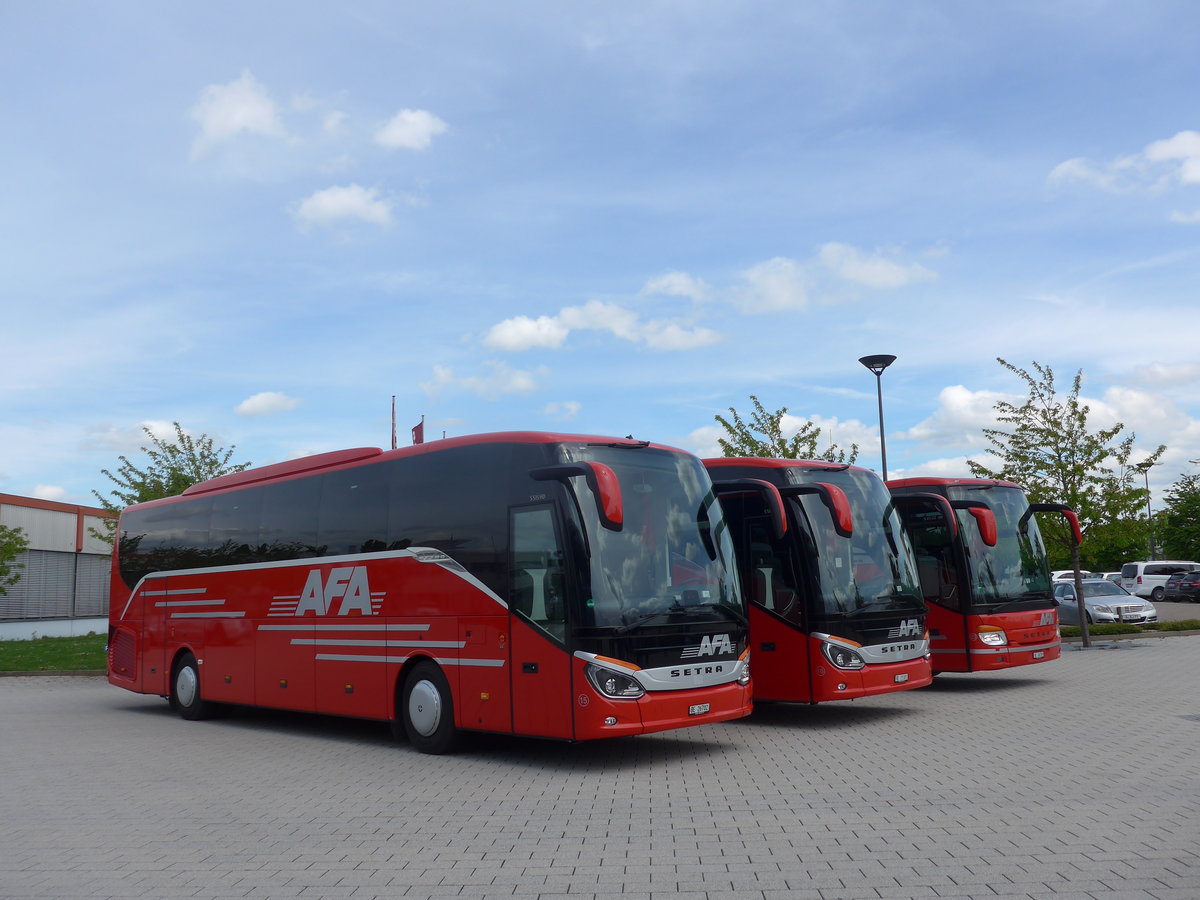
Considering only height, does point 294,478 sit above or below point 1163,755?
above

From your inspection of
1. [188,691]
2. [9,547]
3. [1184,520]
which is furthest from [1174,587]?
[9,547]

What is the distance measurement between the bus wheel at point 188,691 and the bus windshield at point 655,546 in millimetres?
8646

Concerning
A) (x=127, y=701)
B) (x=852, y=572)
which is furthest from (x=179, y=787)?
(x=127, y=701)

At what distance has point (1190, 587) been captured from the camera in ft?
161

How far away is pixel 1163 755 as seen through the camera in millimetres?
10234

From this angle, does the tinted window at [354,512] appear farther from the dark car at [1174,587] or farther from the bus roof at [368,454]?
the dark car at [1174,587]

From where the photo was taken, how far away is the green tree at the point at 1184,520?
61.0m

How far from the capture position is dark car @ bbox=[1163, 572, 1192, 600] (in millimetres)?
49656

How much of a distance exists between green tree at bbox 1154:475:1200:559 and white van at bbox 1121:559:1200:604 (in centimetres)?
1030

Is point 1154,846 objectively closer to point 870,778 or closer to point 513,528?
point 870,778

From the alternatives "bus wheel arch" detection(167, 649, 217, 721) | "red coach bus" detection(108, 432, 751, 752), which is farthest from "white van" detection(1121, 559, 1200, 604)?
"red coach bus" detection(108, 432, 751, 752)

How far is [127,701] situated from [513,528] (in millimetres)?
12299

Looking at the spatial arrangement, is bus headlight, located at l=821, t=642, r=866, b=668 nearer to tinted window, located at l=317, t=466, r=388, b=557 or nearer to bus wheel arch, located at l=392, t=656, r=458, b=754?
bus wheel arch, located at l=392, t=656, r=458, b=754

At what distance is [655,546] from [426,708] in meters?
3.17
